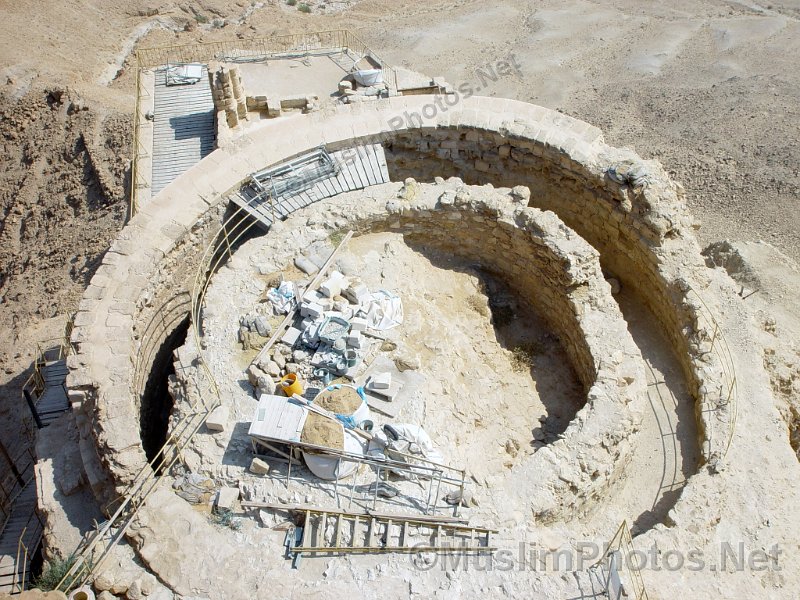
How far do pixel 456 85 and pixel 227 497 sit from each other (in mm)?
23475

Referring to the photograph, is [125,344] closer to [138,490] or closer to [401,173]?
[138,490]

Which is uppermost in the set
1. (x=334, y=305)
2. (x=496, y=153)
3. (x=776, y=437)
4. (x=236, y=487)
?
(x=496, y=153)

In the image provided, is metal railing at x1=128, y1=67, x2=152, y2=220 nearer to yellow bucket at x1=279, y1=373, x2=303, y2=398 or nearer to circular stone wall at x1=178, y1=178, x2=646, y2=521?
circular stone wall at x1=178, y1=178, x2=646, y2=521

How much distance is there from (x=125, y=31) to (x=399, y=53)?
12.2m

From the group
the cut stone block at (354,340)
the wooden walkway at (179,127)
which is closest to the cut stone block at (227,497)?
the cut stone block at (354,340)

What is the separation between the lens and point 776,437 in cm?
1192

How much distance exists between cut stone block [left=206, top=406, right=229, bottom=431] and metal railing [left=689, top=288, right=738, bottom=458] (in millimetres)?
8244

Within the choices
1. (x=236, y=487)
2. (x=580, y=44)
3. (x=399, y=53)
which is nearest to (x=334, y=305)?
(x=236, y=487)

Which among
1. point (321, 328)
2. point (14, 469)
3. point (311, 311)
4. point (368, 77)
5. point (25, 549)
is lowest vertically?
point (14, 469)

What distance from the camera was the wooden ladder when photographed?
31.1 ft

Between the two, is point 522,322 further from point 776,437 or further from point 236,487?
point 236,487

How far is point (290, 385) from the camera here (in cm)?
1104

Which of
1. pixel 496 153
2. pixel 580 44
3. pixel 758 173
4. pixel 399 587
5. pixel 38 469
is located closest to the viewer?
pixel 399 587

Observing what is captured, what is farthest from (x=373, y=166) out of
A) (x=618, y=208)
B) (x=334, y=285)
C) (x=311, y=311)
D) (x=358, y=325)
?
(x=618, y=208)
